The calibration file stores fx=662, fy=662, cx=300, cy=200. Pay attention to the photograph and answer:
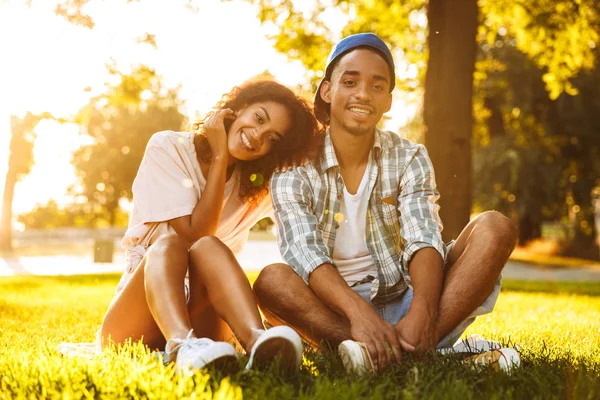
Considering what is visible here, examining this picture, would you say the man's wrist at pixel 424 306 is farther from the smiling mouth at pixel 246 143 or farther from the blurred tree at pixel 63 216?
the blurred tree at pixel 63 216

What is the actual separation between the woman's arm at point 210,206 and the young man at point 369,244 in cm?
30

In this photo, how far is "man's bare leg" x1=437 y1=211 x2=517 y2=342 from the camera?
127 inches

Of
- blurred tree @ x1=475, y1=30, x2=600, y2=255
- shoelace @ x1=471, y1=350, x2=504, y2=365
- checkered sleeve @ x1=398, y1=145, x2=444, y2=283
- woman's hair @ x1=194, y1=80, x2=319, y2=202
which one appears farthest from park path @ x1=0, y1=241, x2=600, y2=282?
shoelace @ x1=471, y1=350, x2=504, y2=365

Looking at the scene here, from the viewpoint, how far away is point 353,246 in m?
3.68

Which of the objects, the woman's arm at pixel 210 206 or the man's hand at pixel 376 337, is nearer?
the man's hand at pixel 376 337

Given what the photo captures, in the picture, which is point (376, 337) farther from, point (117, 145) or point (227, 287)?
point (117, 145)

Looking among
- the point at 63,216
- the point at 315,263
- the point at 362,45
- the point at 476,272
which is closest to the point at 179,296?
the point at 315,263

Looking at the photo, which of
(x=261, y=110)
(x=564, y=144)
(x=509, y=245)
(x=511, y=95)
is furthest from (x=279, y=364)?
(x=564, y=144)

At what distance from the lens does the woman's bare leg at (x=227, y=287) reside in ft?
9.66

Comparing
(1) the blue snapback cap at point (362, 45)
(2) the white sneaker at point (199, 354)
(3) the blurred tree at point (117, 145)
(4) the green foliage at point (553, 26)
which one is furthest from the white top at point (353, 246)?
(3) the blurred tree at point (117, 145)

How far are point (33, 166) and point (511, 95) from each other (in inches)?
951

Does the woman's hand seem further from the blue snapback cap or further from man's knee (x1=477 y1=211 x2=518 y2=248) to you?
man's knee (x1=477 y1=211 x2=518 y2=248)

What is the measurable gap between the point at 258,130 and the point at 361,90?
0.62m

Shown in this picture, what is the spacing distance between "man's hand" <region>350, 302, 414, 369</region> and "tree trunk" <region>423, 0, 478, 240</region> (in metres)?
4.51
